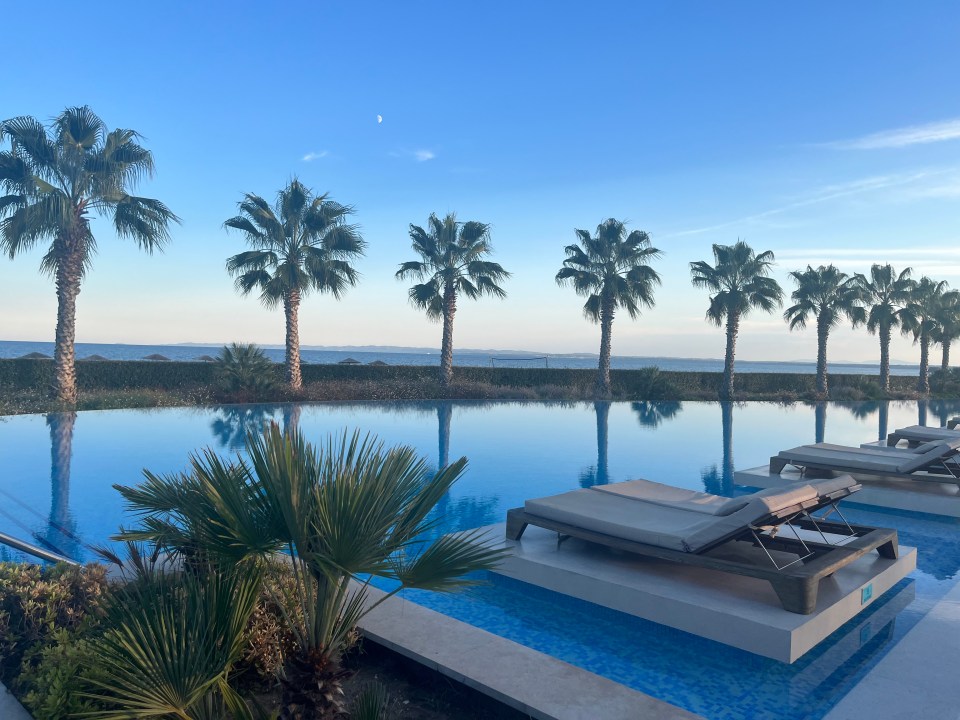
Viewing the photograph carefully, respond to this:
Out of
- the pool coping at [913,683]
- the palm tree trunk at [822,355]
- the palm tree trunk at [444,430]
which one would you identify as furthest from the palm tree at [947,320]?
the pool coping at [913,683]

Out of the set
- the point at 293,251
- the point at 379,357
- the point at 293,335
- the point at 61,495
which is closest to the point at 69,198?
the point at 293,251

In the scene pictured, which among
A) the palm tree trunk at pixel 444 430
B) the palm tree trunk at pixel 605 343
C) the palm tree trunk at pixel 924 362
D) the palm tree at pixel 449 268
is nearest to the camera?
the palm tree trunk at pixel 444 430

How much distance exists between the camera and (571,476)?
1095 centimetres

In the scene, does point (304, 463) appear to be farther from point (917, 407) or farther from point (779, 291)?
point (917, 407)

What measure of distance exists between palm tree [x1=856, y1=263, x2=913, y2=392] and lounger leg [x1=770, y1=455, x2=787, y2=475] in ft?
89.1

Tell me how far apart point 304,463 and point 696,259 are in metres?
28.2

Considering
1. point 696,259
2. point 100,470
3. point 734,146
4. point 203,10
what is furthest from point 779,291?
point 100,470

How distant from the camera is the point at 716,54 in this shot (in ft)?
51.8

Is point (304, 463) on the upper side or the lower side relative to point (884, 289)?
Answer: lower

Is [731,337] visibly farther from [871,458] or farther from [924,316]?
[871,458]

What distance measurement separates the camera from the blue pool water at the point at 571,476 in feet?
13.8

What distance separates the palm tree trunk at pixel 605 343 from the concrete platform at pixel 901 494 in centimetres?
1592

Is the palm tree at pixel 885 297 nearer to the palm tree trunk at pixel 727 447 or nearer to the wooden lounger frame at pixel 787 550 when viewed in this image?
the palm tree trunk at pixel 727 447

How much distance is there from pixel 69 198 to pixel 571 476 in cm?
1621
